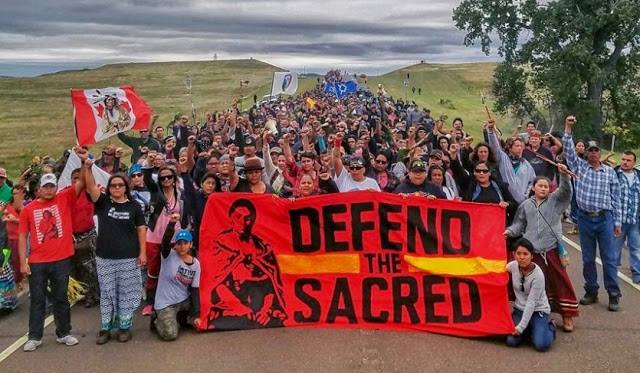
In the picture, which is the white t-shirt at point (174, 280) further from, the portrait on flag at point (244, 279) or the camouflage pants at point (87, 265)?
the camouflage pants at point (87, 265)

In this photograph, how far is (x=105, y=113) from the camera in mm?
8875

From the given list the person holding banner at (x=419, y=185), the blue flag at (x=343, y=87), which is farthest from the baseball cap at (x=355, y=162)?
the blue flag at (x=343, y=87)

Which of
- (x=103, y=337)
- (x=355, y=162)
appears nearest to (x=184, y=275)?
(x=103, y=337)

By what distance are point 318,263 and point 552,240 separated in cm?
253

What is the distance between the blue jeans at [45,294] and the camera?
630 centimetres

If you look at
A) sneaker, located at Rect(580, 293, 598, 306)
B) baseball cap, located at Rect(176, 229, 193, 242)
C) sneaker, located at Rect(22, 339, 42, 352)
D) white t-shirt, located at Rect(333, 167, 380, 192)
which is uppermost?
white t-shirt, located at Rect(333, 167, 380, 192)

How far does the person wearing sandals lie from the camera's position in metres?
6.43

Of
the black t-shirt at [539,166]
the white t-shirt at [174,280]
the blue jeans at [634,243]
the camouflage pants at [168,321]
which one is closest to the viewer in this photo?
the camouflage pants at [168,321]

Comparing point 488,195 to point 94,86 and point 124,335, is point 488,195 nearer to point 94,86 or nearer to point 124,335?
point 124,335

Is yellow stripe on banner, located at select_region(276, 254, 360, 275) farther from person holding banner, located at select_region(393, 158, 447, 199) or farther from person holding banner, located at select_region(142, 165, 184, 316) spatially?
person holding banner, located at select_region(142, 165, 184, 316)

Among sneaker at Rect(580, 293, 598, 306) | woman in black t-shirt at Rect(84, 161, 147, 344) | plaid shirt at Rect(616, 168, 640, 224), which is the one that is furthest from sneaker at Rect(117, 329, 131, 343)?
plaid shirt at Rect(616, 168, 640, 224)

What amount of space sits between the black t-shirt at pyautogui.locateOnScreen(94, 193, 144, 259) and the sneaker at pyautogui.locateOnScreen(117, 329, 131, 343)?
82 centimetres

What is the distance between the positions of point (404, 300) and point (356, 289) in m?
0.53

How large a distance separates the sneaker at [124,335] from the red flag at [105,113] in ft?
8.08
